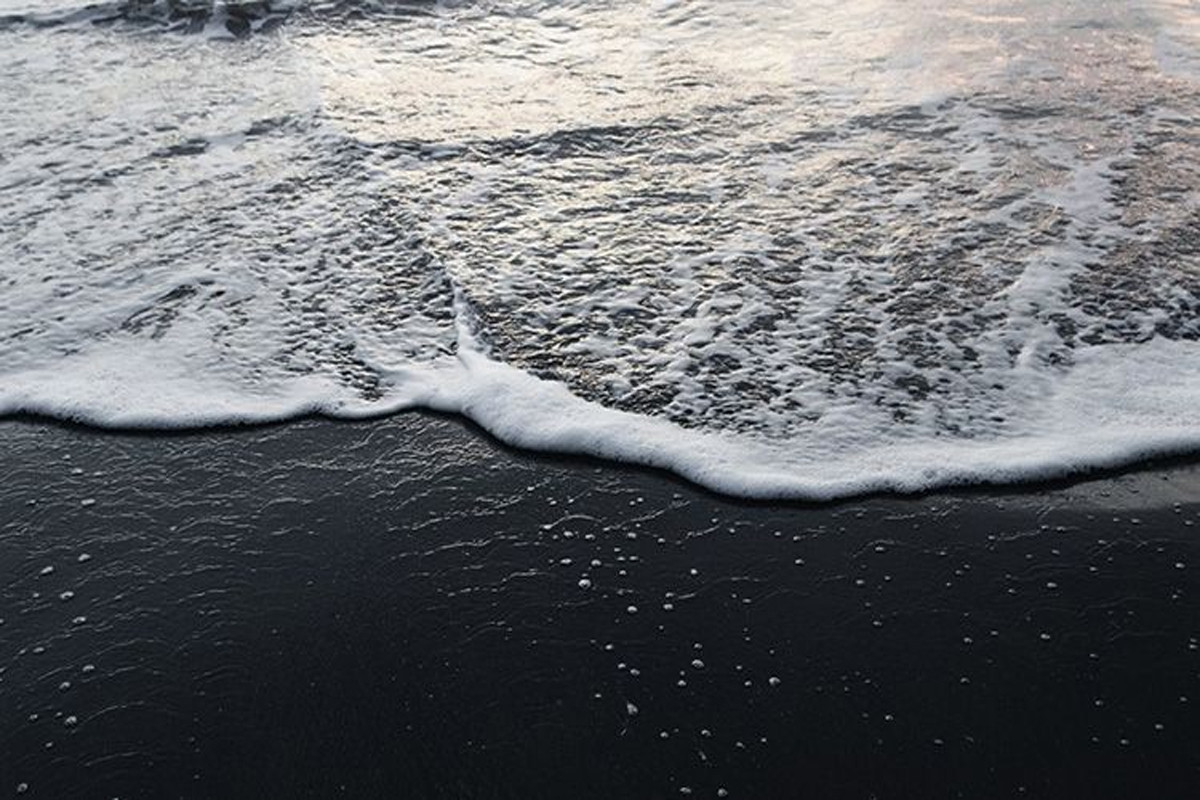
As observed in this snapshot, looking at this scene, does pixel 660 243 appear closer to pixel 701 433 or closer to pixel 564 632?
pixel 701 433

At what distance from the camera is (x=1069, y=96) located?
605 centimetres

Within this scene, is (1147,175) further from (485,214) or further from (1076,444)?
(485,214)

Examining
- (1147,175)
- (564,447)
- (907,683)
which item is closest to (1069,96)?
(1147,175)

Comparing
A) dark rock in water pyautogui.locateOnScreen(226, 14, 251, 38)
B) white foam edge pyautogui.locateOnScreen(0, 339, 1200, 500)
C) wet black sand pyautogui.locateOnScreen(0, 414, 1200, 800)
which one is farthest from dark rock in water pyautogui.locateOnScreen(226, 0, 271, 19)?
wet black sand pyautogui.locateOnScreen(0, 414, 1200, 800)

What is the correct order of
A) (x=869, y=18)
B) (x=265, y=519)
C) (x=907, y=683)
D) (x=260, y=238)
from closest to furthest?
(x=907, y=683) < (x=265, y=519) < (x=260, y=238) < (x=869, y=18)

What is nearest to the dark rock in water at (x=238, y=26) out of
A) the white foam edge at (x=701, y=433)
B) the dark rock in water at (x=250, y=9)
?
the dark rock in water at (x=250, y=9)

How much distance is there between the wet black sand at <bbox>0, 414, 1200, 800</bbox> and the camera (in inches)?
91.7

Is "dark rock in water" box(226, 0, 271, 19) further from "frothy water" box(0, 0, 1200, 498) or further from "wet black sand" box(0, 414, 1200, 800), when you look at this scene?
"wet black sand" box(0, 414, 1200, 800)

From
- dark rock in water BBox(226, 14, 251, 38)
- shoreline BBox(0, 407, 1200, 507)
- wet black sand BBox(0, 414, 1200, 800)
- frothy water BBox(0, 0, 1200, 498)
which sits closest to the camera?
wet black sand BBox(0, 414, 1200, 800)

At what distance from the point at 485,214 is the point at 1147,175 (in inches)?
120

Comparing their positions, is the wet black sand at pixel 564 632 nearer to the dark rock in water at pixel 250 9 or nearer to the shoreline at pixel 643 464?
the shoreline at pixel 643 464

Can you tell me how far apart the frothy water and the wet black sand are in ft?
0.85

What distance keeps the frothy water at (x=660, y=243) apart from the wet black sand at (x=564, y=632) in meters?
0.26

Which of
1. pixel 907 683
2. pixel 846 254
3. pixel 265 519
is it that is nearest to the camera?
pixel 907 683
